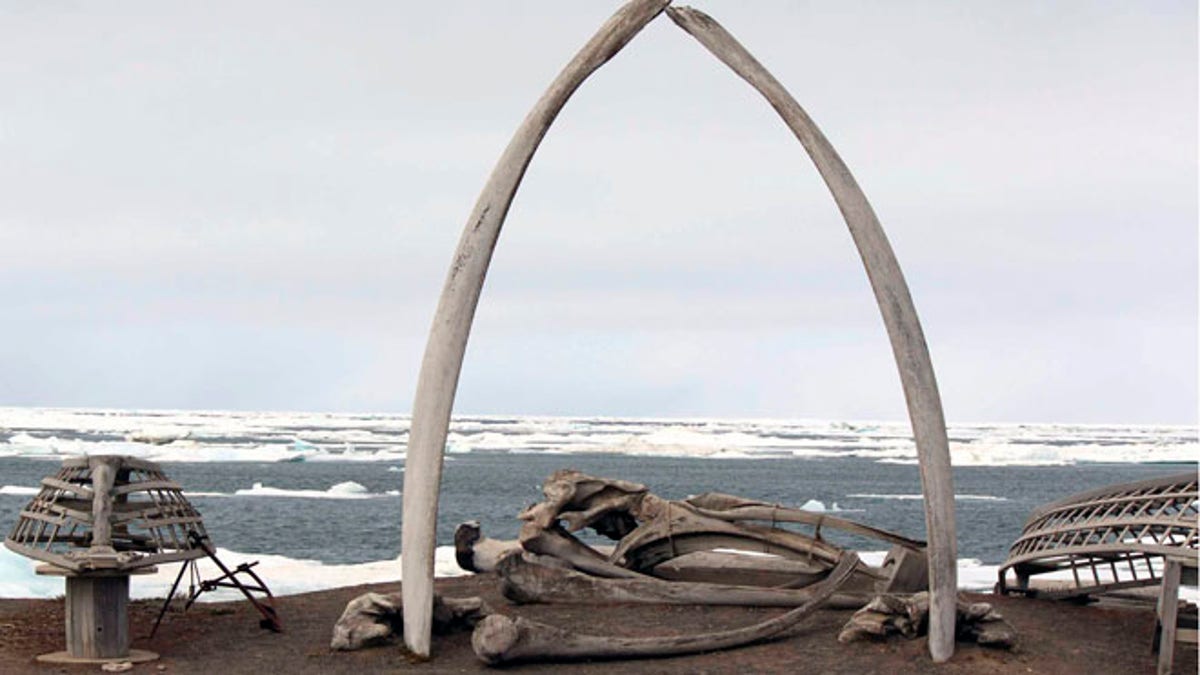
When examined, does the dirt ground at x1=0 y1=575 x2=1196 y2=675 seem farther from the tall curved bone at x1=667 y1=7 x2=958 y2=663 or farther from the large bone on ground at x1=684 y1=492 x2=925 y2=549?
the large bone on ground at x1=684 y1=492 x2=925 y2=549

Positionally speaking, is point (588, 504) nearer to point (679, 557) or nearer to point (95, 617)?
point (679, 557)

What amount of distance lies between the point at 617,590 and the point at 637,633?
1.28 m

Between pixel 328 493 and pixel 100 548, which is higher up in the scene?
pixel 100 548

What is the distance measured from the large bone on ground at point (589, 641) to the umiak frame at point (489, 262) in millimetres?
755

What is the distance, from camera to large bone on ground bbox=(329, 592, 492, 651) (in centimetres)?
1512

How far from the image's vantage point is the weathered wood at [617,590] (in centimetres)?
1698

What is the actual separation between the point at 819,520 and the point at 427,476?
4907 mm

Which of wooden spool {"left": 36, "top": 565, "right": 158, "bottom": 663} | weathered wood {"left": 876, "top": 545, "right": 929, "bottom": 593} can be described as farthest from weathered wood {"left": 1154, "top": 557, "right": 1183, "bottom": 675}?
wooden spool {"left": 36, "top": 565, "right": 158, "bottom": 663}

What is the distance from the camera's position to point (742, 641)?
1537 centimetres

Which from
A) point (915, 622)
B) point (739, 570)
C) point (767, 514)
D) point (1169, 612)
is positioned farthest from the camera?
point (739, 570)

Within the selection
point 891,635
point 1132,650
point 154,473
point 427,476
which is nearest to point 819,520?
point 891,635

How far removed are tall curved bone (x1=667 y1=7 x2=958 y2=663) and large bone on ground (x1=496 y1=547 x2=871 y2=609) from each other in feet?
8.50

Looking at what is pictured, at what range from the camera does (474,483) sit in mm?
75188

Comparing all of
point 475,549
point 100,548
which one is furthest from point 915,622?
point 100,548
